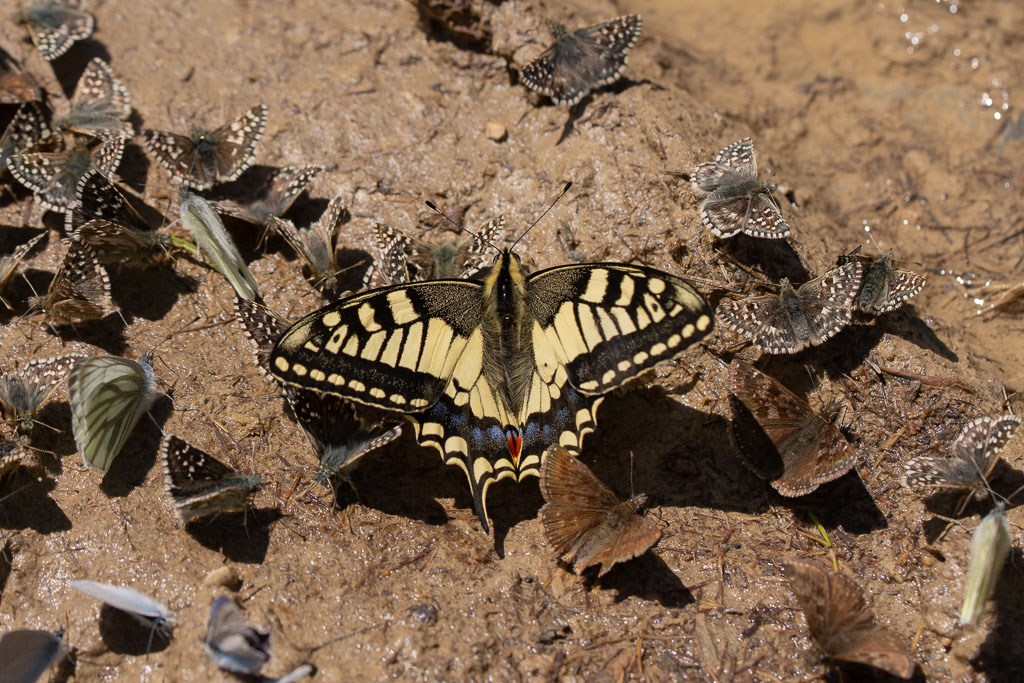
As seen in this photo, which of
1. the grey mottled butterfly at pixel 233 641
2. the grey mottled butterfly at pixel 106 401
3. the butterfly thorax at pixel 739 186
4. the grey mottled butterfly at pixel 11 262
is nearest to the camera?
the grey mottled butterfly at pixel 233 641

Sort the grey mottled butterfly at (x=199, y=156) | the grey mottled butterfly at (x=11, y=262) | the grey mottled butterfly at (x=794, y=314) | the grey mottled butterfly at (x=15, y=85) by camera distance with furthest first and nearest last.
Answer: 1. the grey mottled butterfly at (x=15, y=85)
2. the grey mottled butterfly at (x=199, y=156)
3. the grey mottled butterfly at (x=11, y=262)
4. the grey mottled butterfly at (x=794, y=314)

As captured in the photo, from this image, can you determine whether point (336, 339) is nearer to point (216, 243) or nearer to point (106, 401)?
point (106, 401)

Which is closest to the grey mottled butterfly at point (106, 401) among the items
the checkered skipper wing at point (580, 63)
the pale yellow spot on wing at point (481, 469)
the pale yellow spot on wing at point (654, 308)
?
the pale yellow spot on wing at point (481, 469)

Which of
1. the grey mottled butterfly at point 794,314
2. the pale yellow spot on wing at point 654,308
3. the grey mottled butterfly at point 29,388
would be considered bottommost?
the grey mottled butterfly at point 29,388

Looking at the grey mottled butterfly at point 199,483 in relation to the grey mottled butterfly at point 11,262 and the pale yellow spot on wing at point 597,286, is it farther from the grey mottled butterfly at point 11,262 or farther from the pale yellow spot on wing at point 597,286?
the pale yellow spot on wing at point 597,286

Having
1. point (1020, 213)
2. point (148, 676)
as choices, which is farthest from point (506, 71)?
point (148, 676)

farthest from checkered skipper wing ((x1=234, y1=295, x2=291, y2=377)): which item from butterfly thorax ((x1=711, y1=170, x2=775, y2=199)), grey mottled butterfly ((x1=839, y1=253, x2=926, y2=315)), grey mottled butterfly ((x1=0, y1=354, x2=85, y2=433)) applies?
grey mottled butterfly ((x1=839, y1=253, x2=926, y2=315))

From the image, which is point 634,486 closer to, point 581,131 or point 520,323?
point 520,323

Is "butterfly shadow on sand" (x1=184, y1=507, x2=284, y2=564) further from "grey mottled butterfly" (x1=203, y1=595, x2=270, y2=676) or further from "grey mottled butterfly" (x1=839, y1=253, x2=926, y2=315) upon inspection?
"grey mottled butterfly" (x1=839, y1=253, x2=926, y2=315)
